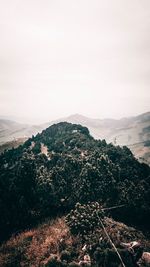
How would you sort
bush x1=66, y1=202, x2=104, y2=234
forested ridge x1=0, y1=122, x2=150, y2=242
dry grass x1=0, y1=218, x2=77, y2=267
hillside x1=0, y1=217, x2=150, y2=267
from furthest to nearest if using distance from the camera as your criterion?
forested ridge x1=0, y1=122, x2=150, y2=242 → bush x1=66, y1=202, x2=104, y2=234 → dry grass x1=0, y1=218, x2=77, y2=267 → hillside x1=0, y1=217, x2=150, y2=267

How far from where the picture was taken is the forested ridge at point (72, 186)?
26.6 metres

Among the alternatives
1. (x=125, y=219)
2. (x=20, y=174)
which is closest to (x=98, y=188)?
(x=125, y=219)

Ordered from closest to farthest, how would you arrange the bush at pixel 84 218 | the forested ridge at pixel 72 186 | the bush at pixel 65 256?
→ 1. the bush at pixel 65 256
2. the bush at pixel 84 218
3. the forested ridge at pixel 72 186

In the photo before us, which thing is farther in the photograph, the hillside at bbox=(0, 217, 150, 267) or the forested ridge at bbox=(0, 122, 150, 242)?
the forested ridge at bbox=(0, 122, 150, 242)

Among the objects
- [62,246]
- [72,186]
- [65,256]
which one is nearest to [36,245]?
[62,246]

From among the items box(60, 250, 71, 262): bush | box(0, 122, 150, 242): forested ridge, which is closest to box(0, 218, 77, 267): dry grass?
box(60, 250, 71, 262): bush

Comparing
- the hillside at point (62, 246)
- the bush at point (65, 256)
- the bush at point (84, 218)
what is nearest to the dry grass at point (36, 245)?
the hillside at point (62, 246)

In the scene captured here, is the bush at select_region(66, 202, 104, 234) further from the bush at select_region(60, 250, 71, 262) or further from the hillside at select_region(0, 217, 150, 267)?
the bush at select_region(60, 250, 71, 262)

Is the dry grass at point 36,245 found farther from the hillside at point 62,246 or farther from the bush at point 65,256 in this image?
the bush at point 65,256

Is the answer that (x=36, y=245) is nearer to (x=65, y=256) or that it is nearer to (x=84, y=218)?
(x=65, y=256)

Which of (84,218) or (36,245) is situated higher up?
(84,218)

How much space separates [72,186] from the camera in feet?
101

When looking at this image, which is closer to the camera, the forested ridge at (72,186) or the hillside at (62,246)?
the hillside at (62,246)

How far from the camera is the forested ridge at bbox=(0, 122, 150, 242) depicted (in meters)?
26.6
